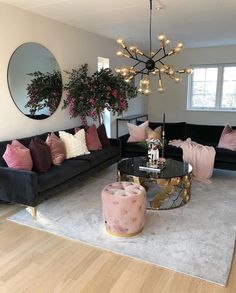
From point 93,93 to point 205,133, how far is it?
240cm

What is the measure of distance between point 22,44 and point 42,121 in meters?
1.19

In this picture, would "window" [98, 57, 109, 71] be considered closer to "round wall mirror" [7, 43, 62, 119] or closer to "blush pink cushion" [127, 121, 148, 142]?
"round wall mirror" [7, 43, 62, 119]

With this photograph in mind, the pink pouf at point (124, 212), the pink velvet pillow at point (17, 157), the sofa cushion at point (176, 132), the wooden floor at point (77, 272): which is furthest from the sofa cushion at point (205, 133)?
the pink velvet pillow at point (17, 157)

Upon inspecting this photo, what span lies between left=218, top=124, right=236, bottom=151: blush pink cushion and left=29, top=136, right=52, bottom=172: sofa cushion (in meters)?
3.01

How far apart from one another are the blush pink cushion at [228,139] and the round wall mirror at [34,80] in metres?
3.00

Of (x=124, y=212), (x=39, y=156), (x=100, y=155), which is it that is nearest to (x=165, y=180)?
(x=124, y=212)

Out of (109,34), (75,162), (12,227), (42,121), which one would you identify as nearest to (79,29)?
(109,34)

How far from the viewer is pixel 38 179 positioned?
3.07 m

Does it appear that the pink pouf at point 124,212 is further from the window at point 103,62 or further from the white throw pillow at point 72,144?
the window at point 103,62

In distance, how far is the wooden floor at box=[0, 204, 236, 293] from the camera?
201cm

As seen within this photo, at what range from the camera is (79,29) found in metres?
4.93

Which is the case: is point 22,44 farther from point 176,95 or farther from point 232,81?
point 232,81

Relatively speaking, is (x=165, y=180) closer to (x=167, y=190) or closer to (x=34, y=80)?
(x=167, y=190)

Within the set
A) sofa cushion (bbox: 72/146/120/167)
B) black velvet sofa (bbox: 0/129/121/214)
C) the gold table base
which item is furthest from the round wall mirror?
the gold table base
